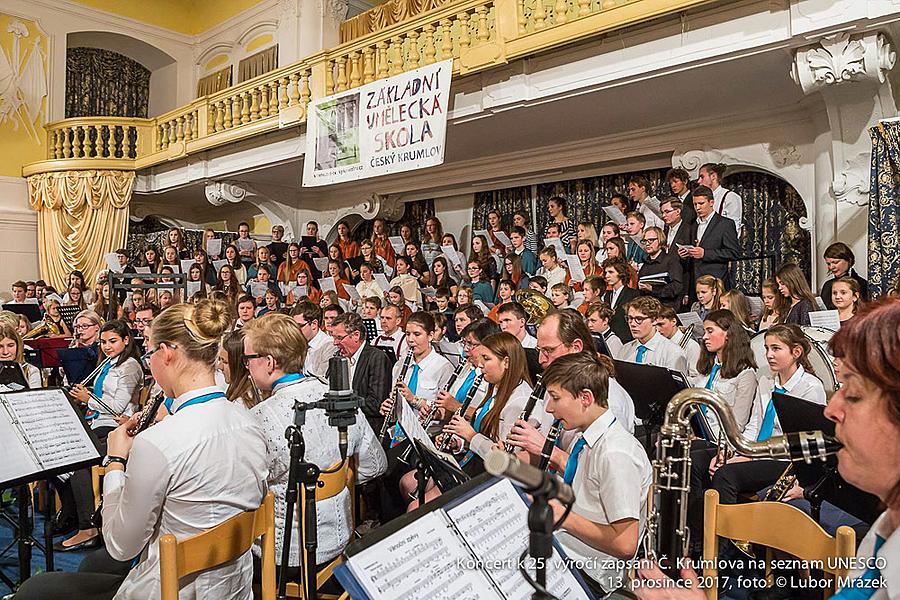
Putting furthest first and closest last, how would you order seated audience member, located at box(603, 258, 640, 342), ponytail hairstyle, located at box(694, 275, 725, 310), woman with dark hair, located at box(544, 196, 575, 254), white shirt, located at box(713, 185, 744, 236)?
1. woman with dark hair, located at box(544, 196, 575, 254)
2. white shirt, located at box(713, 185, 744, 236)
3. seated audience member, located at box(603, 258, 640, 342)
4. ponytail hairstyle, located at box(694, 275, 725, 310)

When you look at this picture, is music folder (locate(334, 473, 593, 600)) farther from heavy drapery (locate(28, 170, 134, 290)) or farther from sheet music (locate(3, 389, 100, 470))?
heavy drapery (locate(28, 170, 134, 290))

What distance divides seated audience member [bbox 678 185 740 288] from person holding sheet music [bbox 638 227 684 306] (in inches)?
5.8

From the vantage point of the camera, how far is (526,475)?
0.98 metres

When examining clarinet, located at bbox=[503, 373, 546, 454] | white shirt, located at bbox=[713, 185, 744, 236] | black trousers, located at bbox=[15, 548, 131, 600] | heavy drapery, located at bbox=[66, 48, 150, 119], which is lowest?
black trousers, located at bbox=[15, 548, 131, 600]

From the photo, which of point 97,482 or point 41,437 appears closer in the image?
point 41,437

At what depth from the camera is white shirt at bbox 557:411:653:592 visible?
214 cm

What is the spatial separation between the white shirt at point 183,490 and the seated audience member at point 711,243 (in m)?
4.92

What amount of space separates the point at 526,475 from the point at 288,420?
2063mm

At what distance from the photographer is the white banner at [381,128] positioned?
260 inches

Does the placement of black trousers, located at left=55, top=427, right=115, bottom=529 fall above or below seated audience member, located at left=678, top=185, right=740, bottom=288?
below

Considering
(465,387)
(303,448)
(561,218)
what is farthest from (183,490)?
(561,218)

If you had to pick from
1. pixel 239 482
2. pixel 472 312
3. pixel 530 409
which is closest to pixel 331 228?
pixel 472 312

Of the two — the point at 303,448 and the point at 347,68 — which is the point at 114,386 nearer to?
the point at 303,448

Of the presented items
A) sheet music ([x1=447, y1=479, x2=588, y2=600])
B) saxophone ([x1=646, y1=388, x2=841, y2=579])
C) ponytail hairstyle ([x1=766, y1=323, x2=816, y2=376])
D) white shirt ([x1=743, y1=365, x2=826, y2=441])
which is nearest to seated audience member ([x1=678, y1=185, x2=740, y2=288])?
white shirt ([x1=743, y1=365, x2=826, y2=441])
